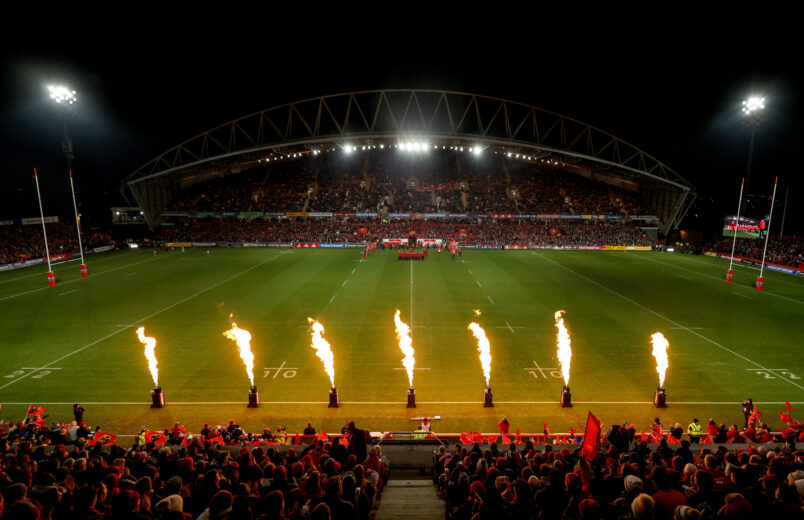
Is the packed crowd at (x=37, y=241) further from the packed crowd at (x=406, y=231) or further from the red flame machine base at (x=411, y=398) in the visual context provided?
the red flame machine base at (x=411, y=398)

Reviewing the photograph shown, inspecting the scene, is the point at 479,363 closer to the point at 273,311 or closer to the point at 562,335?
the point at 562,335

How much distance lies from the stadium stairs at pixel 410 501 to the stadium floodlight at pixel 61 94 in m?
48.4

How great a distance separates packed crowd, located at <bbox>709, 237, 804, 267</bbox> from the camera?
45.5 m

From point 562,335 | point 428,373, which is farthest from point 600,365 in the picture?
point 428,373

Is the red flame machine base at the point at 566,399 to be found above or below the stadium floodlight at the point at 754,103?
below

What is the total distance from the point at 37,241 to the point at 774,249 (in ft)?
301

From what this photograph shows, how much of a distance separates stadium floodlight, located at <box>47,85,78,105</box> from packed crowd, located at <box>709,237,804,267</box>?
76.0 metres

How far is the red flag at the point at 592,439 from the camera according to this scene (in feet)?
30.2

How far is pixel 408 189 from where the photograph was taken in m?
79.0

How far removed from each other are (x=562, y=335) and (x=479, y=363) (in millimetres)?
4151

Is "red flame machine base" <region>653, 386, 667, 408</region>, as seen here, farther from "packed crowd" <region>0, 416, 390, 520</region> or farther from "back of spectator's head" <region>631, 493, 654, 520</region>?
"back of spectator's head" <region>631, 493, 654, 520</region>

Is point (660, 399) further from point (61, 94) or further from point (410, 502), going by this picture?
point (61, 94)

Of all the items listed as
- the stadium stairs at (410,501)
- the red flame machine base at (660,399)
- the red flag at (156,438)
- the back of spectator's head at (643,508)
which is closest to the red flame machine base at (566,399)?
the red flame machine base at (660,399)

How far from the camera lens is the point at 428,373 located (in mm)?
18688
